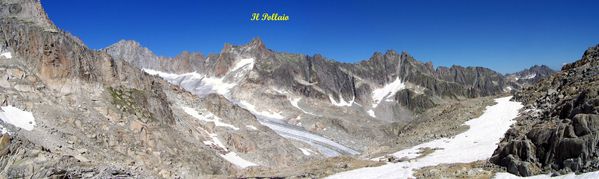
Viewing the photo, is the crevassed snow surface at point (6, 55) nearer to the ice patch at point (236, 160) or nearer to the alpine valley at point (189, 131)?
the alpine valley at point (189, 131)

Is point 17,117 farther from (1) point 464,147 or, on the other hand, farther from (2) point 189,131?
(1) point 464,147

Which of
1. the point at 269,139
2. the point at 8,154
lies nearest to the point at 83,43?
the point at 269,139

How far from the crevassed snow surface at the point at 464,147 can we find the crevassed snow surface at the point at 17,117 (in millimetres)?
29427

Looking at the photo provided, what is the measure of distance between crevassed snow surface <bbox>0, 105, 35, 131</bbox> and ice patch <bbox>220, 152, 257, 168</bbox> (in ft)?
111

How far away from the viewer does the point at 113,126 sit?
53.2m

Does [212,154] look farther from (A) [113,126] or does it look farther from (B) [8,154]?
(B) [8,154]

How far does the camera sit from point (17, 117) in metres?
43.0

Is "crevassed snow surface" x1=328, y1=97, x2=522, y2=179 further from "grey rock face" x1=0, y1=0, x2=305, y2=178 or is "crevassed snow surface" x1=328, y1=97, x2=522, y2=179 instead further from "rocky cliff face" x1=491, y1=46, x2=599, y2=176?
"grey rock face" x1=0, y1=0, x2=305, y2=178

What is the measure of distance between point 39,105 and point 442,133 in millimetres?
39441

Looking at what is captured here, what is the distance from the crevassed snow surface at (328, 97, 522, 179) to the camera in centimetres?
2908

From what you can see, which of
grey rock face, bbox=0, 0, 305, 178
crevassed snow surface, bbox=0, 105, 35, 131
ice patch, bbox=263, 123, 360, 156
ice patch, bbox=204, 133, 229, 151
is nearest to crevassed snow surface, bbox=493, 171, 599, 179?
grey rock face, bbox=0, 0, 305, 178

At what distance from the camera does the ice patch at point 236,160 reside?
74.4 m

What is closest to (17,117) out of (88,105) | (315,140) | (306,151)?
(88,105)

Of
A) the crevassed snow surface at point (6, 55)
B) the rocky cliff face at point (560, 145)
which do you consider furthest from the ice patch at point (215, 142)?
the rocky cliff face at point (560, 145)
